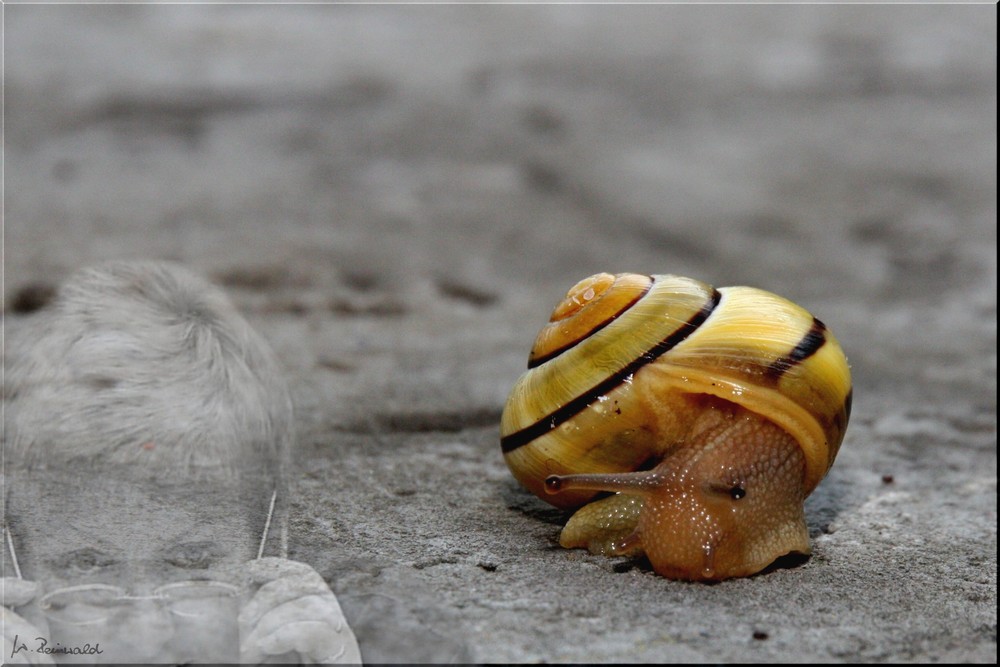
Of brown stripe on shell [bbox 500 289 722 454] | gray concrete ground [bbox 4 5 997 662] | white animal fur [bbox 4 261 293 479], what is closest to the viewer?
gray concrete ground [bbox 4 5 997 662]

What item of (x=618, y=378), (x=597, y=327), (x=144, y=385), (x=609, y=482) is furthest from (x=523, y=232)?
(x=609, y=482)

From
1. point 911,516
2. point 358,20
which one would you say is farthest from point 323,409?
point 358,20

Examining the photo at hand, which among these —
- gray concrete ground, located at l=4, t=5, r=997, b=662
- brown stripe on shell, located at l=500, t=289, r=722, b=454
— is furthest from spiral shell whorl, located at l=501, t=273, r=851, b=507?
gray concrete ground, located at l=4, t=5, r=997, b=662

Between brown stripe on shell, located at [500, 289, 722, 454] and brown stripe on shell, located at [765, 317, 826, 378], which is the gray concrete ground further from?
brown stripe on shell, located at [765, 317, 826, 378]

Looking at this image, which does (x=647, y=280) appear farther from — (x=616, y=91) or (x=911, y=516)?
(x=616, y=91)

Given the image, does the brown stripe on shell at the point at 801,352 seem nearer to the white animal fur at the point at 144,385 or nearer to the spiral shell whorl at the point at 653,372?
the spiral shell whorl at the point at 653,372

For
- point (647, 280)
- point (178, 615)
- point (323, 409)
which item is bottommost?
point (323, 409)
